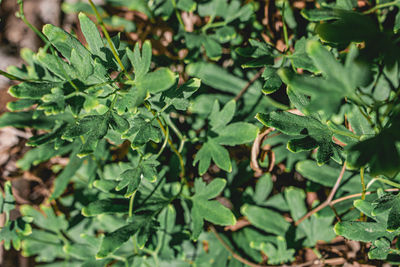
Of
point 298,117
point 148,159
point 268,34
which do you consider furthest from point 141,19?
point 298,117

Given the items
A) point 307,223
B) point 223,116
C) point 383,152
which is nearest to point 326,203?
point 307,223

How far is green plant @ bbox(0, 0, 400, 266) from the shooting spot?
3.08ft

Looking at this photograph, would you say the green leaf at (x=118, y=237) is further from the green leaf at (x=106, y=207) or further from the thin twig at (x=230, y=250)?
the thin twig at (x=230, y=250)

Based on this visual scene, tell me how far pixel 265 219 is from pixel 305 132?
0.66 m

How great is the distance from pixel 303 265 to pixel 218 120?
79cm

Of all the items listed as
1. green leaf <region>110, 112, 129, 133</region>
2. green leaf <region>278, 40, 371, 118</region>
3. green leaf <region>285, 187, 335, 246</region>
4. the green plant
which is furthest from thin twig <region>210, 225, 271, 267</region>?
green leaf <region>278, 40, 371, 118</region>

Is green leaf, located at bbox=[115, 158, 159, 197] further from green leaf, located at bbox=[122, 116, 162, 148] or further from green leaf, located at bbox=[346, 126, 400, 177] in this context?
green leaf, located at bbox=[346, 126, 400, 177]

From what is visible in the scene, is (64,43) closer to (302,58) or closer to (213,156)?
(213,156)

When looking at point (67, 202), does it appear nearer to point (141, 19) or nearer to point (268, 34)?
point (141, 19)

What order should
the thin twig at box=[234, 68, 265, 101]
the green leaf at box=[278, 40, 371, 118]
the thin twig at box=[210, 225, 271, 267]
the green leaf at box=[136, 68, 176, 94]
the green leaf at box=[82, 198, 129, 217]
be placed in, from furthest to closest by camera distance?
the thin twig at box=[234, 68, 265, 101] < the thin twig at box=[210, 225, 271, 267] < the green leaf at box=[82, 198, 129, 217] < the green leaf at box=[136, 68, 176, 94] < the green leaf at box=[278, 40, 371, 118]

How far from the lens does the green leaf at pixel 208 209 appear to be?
1.19 metres

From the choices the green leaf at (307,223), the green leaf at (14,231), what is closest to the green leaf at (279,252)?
the green leaf at (307,223)

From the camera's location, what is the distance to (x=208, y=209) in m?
1.24

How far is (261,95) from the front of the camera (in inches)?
60.2
